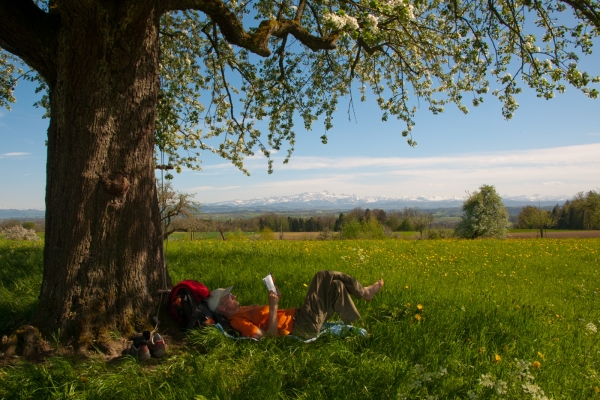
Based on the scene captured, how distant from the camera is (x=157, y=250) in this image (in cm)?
522

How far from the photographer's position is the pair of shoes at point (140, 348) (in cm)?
423

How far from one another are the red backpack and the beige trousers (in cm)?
117

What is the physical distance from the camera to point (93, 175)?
4602 millimetres

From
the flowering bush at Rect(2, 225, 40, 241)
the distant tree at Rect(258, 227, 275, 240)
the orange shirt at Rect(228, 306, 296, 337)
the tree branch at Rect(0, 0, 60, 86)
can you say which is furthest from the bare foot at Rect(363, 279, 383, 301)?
the distant tree at Rect(258, 227, 275, 240)

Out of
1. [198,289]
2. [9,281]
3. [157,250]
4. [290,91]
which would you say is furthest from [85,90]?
[290,91]

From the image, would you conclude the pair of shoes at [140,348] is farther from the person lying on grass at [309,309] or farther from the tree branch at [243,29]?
the tree branch at [243,29]

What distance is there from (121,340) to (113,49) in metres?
3.42

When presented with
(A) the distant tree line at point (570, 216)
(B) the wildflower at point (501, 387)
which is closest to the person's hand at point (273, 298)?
(B) the wildflower at point (501, 387)

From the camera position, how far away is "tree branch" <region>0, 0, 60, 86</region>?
4648 mm

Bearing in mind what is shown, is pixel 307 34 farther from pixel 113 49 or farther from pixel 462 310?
pixel 462 310

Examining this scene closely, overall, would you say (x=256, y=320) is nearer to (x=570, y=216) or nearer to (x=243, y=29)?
(x=243, y=29)

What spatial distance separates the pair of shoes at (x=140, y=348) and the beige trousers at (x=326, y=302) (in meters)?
1.71

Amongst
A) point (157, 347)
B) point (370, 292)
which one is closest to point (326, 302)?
point (370, 292)

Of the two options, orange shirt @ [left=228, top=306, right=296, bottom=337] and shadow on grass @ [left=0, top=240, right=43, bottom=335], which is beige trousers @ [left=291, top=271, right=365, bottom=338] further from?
shadow on grass @ [left=0, top=240, right=43, bottom=335]
